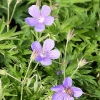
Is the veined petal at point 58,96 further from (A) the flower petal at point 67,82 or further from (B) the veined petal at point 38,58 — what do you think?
(B) the veined petal at point 38,58

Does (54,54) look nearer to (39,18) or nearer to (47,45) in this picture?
(47,45)

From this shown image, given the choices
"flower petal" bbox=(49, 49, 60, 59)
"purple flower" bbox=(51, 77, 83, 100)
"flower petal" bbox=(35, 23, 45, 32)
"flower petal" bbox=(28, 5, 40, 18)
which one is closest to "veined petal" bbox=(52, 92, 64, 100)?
"purple flower" bbox=(51, 77, 83, 100)

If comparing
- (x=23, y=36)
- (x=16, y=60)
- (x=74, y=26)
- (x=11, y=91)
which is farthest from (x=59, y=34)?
(x=11, y=91)

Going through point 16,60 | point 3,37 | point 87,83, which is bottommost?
point 87,83

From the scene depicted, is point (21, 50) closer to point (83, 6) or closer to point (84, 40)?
point (84, 40)

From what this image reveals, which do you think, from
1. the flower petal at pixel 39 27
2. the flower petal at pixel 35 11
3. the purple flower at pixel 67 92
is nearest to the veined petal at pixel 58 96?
the purple flower at pixel 67 92

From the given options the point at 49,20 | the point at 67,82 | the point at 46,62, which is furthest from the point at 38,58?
the point at 49,20
